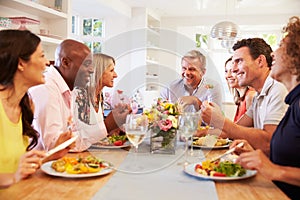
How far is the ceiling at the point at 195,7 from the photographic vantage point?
498 centimetres

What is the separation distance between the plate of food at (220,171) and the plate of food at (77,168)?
0.31 meters

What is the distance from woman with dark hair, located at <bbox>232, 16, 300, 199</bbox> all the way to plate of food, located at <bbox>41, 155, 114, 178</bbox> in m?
0.48

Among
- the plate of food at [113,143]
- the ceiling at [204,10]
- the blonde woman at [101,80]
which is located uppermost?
the ceiling at [204,10]

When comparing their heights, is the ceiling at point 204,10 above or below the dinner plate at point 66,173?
above

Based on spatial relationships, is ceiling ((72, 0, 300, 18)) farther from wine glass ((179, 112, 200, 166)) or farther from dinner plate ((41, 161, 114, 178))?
dinner plate ((41, 161, 114, 178))

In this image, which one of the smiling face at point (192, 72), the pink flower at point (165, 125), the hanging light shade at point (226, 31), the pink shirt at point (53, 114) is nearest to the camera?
the pink flower at point (165, 125)

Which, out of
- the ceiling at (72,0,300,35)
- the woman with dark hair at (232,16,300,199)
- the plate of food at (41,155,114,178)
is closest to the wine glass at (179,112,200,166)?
the woman with dark hair at (232,16,300,199)

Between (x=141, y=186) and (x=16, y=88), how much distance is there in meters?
0.65

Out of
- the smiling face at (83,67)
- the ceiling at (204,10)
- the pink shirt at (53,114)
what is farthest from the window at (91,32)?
the pink shirt at (53,114)

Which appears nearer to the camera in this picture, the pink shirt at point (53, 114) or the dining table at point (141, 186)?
the dining table at point (141, 186)

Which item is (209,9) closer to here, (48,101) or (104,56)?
(104,56)

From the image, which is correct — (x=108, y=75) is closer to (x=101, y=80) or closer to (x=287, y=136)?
(x=101, y=80)

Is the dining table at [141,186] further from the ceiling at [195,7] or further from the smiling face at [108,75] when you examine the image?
the ceiling at [195,7]

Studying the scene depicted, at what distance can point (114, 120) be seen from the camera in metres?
1.98
